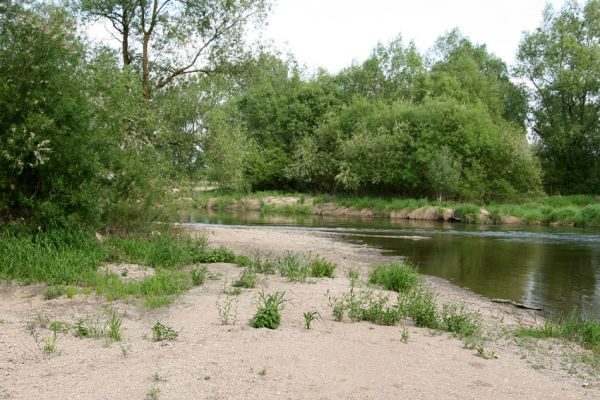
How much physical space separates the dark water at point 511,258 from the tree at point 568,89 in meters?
22.1

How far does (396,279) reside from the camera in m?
14.0

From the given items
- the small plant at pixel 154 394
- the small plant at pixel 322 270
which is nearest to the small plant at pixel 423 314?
the small plant at pixel 322 270

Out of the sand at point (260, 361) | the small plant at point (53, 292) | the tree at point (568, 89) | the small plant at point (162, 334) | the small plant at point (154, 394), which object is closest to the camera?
the small plant at point (154, 394)

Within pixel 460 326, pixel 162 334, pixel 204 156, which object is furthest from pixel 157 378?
pixel 204 156

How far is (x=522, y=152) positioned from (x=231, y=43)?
106 feet

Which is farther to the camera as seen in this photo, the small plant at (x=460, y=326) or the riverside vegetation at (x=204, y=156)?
the riverside vegetation at (x=204, y=156)

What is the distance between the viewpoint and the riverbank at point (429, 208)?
40750 mm

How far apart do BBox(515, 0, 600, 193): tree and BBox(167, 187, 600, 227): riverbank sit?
7.25m

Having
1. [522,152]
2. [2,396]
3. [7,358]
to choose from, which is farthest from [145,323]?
[522,152]

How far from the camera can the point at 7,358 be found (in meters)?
7.26

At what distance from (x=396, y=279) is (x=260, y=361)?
724cm

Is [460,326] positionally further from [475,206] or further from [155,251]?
[475,206]

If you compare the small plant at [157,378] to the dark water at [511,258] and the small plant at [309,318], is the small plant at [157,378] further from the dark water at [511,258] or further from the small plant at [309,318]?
the dark water at [511,258]

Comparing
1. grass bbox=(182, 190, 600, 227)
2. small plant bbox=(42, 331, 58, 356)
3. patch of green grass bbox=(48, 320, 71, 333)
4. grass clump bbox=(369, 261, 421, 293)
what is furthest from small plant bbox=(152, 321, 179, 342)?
grass bbox=(182, 190, 600, 227)
